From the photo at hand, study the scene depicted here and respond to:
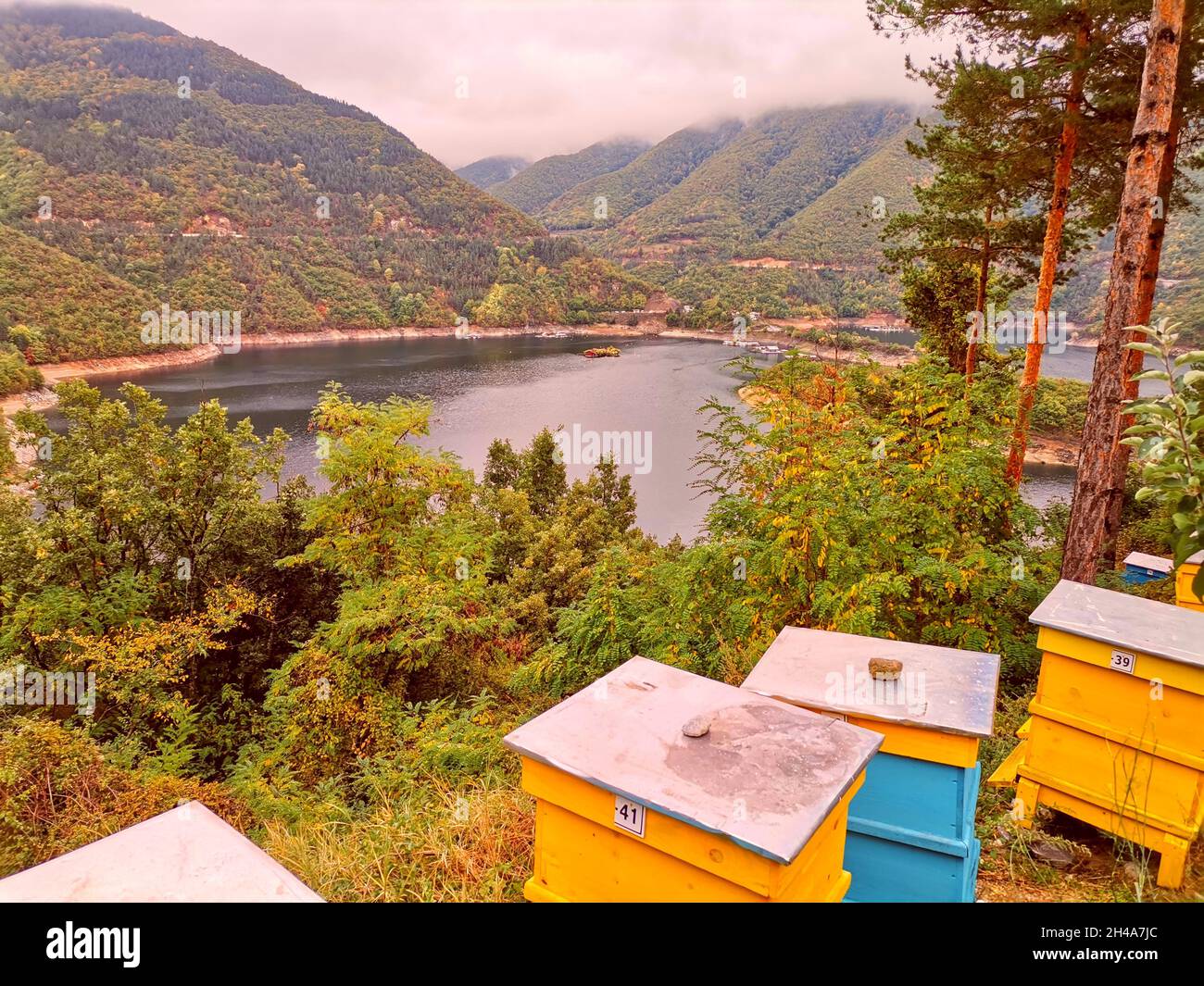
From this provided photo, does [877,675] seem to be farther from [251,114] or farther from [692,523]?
[251,114]

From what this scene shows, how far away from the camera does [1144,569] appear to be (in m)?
10.6

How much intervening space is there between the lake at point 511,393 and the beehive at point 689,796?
24.7 metres

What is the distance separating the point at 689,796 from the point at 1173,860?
3.30 metres

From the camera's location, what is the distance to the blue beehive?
10.5 metres

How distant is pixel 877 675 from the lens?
3.27 m

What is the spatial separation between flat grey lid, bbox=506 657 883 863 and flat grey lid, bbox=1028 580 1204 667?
188 cm

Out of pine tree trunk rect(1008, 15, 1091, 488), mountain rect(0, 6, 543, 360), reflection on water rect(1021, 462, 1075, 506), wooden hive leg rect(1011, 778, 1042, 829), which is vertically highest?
mountain rect(0, 6, 543, 360)

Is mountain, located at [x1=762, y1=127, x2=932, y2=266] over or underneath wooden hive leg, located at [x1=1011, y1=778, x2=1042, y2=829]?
over

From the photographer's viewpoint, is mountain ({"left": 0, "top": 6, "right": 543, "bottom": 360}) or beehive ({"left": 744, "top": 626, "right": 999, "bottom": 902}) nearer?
beehive ({"left": 744, "top": 626, "right": 999, "bottom": 902})

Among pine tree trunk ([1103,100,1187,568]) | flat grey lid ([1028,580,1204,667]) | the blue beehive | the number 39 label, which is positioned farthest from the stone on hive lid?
the number 39 label

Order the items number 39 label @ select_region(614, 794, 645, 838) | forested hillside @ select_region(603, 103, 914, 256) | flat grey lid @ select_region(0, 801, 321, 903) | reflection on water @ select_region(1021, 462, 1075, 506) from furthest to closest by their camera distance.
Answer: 1. forested hillside @ select_region(603, 103, 914, 256)
2. reflection on water @ select_region(1021, 462, 1075, 506)
3. number 39 label @ select_region(614, 794, 645, 838)
4. flat grey lid @ select_region(0, 801, 321, 903)

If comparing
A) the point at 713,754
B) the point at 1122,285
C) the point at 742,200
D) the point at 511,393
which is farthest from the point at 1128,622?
the point at 742,200

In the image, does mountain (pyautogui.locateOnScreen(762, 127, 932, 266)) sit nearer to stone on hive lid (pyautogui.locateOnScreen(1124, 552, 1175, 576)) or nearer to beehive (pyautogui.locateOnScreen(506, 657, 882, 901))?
stone on hive lid (pyautogui.locateOnScreen(1124, 552, 1175, 576))

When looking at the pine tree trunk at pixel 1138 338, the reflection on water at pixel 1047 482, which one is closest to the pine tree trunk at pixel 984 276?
the pine tree trunk at pixel 1138 338
